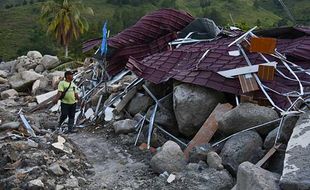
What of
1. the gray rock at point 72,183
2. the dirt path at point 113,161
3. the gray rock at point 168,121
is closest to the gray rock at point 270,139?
the dirt path at point 113,161

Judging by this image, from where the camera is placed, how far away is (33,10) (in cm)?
8331

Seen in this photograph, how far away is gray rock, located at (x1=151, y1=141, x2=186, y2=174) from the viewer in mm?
6270

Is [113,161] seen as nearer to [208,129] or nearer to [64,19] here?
[208,129]

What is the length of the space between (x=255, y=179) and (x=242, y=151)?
4.51 feet

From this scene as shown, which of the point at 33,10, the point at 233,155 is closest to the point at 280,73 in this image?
the point at 233,155

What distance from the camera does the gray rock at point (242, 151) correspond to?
6.10 metres

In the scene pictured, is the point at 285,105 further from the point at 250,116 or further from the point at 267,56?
the point at 267,56

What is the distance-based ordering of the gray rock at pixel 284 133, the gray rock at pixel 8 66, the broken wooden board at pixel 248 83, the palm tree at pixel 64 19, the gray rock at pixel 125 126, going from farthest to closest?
1. the palm tree at pixel 64 19
2. the gray rock at pixel 8 66
3. the gray rock at pixel 125 126
4. the broken wooden board at pixel 248 83
5. the gray rock at pixel 284 133

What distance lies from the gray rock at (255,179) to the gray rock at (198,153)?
4.42ft

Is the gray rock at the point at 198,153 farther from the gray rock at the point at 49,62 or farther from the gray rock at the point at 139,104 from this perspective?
the gray rock at the point at 49,62

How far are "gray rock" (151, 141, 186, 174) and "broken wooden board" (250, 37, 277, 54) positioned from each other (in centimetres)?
222

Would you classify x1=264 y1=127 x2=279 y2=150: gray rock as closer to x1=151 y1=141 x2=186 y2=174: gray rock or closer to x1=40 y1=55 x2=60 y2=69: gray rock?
x1=151 y1=141 x2=186 y2=174: gray rock

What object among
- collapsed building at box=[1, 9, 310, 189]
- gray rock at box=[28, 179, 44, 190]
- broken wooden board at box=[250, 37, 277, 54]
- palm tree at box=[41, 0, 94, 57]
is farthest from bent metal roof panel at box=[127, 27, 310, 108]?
palm tree at box=[41, 0, 94, 57]

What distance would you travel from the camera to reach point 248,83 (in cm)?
699
